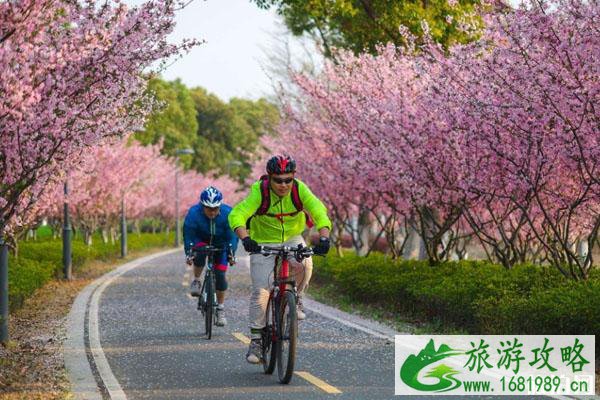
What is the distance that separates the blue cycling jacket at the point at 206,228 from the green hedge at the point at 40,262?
4.03 meters

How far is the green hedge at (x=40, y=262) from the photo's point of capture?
15742mm

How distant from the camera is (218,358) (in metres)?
10.4

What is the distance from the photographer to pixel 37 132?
393 inches

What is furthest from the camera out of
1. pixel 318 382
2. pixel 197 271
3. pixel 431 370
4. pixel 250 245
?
pixel 197 271

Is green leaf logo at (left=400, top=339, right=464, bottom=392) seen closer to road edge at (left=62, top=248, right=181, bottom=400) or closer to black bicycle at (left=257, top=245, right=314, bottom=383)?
black bicycle at (left=257, top=245, right=314, bottom=383)

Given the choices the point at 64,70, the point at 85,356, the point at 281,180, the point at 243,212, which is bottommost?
the point at 85,356

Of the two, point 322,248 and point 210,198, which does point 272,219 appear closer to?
point 322,248

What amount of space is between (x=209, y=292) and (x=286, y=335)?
3.85 m

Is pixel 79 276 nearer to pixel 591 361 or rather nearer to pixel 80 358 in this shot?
pixel 80 358

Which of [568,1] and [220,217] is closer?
[568,1]

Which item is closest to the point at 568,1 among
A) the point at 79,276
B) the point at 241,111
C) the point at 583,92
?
the point at 583,92

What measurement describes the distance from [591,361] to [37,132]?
5.73 meters

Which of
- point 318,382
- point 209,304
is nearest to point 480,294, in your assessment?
point 209,304

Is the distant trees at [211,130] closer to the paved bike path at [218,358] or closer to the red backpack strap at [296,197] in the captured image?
the paved bike path at [218,358]
